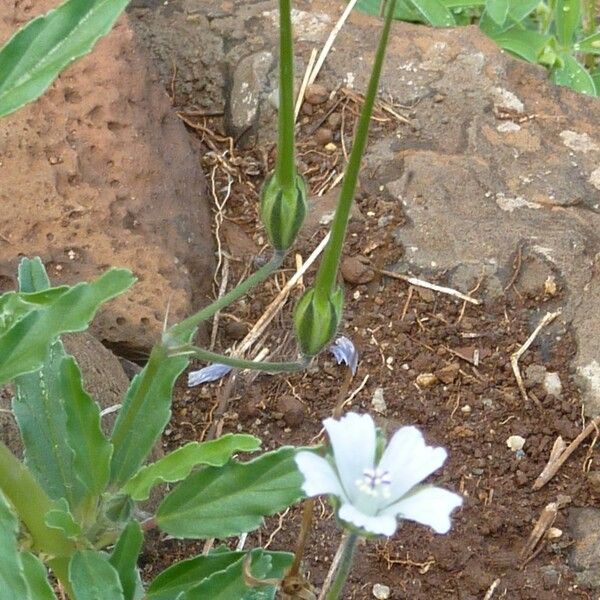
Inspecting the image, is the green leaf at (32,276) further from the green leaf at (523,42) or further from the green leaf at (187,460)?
the green leaf at (523,42)

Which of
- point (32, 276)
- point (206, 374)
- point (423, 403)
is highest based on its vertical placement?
point (32, 276)

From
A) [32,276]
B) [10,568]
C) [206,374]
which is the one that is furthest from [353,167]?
[206,374]

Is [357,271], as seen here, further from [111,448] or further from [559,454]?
[111,448]

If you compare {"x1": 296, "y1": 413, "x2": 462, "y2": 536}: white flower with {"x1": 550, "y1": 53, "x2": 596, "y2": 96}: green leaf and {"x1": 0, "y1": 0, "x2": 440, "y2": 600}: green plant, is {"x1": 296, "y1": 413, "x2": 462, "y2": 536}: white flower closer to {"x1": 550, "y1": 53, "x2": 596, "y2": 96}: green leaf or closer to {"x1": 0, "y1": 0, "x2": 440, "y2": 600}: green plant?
{"x1": 0, "y1": 0, "x2": 440, "y2": 600}: green plant

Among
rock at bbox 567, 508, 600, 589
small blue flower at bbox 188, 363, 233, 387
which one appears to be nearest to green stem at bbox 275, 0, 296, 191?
small blue flower at bbox 188, 363, 233, 387

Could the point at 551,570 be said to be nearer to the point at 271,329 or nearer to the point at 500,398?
the point at 500,398

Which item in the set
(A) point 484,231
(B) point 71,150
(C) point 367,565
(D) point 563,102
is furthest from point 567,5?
(C) point 367,565
